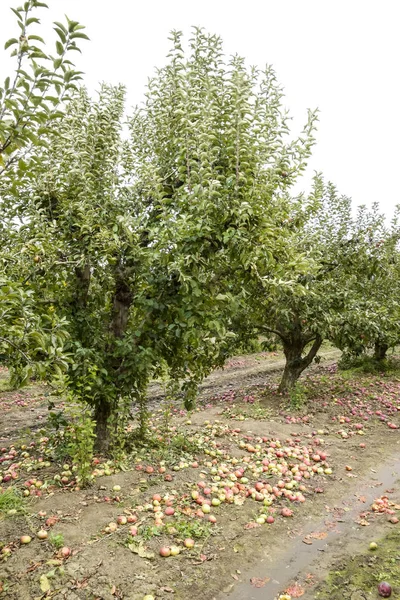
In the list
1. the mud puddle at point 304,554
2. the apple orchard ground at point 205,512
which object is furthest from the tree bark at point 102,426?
A: the mud puddle at point 304,554

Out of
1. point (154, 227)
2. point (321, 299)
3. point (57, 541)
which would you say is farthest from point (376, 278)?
point (57, 541)

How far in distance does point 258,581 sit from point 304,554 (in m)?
0.81

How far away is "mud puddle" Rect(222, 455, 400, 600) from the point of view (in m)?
4.32

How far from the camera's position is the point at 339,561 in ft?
15.5

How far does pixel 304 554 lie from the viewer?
497 cm

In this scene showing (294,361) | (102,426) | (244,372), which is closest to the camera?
(102,426)

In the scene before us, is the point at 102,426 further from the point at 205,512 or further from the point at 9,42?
the point at 9,42

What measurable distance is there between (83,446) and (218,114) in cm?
450

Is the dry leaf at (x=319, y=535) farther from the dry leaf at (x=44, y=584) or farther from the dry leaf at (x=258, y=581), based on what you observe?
the dry leaf at (x=44, y=584)

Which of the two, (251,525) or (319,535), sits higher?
(251,525)

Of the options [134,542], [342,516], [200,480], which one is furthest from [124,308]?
[342,516]

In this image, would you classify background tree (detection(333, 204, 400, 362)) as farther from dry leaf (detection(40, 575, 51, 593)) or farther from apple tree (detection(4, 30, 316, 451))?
dry leaf (detection(40, 575, 51, 593))

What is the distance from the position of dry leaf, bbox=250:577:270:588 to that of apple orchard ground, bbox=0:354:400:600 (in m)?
0.01

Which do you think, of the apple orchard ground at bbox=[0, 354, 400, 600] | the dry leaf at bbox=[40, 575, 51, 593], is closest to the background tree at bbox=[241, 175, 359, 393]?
the apple orchard ground at bbox=[0, 354, 400, 600]
